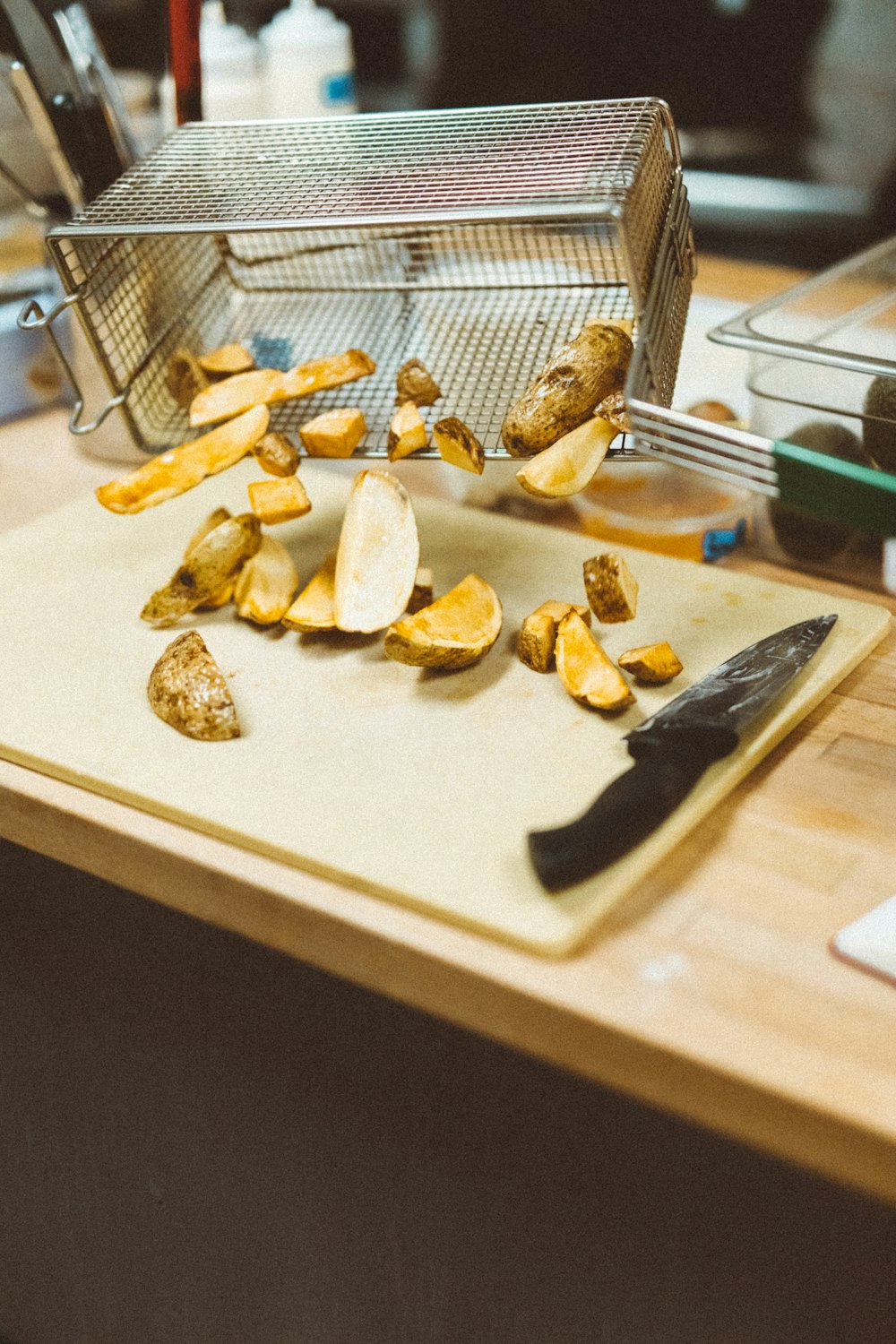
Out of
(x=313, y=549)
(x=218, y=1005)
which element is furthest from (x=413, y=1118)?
(x=313, y=549)

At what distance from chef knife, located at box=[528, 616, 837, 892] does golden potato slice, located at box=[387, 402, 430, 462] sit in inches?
10.1

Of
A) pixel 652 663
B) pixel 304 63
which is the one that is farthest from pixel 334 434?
pixel 304 63

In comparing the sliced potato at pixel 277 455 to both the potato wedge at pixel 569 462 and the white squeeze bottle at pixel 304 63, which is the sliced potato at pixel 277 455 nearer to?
the potato wedge at pixel 569 462

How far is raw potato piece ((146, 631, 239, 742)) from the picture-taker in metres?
0.72

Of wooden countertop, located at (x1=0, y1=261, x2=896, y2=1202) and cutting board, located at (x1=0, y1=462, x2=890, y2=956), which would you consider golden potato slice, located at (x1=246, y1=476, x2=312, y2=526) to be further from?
wooden countertop, located at (x1=0, y1=261, x2=896, y2=1202)

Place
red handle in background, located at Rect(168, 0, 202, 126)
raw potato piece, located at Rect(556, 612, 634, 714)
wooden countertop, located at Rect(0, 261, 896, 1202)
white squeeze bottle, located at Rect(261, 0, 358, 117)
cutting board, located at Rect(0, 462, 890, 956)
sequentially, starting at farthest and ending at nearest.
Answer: white squeeze bottle, located at Rect(261, 0, 358, 117), red handle in background, located at Rect(168, 0, 202, 126), raw potato piece, located at Rect(556, 612, 634, 714), cutting board, located at Rect(0, 462, 890, 956), wooden countertop, located at Rect(0, 261, 896, 1202)

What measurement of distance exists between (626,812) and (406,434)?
338 mm

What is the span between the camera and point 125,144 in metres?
1.09

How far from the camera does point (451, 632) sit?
76 cm

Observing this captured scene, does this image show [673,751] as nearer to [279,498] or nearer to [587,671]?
[587,671]

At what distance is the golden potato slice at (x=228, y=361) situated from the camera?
37.7 inches

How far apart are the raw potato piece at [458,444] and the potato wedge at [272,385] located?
0.11 meters

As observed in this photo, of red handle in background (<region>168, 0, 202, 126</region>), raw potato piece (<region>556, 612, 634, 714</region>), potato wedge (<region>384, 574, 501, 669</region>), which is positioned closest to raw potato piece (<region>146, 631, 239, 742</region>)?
potato wedge (<region>384, 574, 501, 669</region>)

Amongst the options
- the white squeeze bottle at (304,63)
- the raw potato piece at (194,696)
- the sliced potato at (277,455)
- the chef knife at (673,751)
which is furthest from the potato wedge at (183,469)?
the white squeeze bottle at (304,63)
